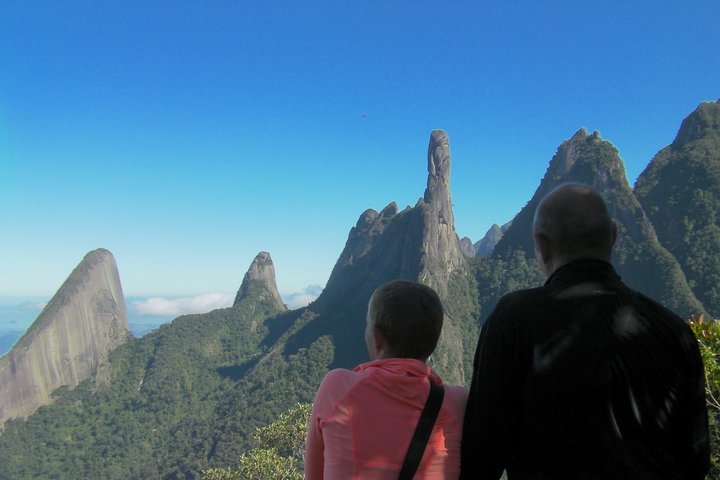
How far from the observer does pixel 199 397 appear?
9250 cm

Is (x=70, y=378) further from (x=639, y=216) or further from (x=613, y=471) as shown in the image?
(x=613, y=471)

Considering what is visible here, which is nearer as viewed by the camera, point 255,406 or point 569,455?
point 569,455

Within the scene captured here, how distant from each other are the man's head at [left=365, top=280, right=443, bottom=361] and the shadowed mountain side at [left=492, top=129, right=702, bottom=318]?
56339 millimetres

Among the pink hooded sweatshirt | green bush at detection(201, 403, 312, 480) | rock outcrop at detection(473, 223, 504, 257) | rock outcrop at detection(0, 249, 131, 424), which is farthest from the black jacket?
rock outcrop at detection(473, 223, 504, 257)

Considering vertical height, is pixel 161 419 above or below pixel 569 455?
below

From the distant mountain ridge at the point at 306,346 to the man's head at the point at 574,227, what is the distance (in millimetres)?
63492

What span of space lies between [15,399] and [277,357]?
40.9m

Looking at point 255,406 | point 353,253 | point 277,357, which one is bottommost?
point 255,406

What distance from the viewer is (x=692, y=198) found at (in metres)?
67.8

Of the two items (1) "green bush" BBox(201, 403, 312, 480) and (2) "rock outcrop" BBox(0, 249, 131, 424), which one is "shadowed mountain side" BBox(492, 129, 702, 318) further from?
(2) "rock outcrop" BBox(0, 249, 131, 424)

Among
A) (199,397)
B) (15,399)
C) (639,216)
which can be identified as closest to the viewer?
(639,216)

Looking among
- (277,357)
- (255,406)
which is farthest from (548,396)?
(277,357)

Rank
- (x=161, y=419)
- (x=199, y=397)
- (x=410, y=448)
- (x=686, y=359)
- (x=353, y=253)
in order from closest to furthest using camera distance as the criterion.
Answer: (x=686, y=359), (x=410, y=448), (x=161, y=419), (x=199, y=397), (x=353, y=253)

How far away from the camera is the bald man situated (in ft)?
4.85
